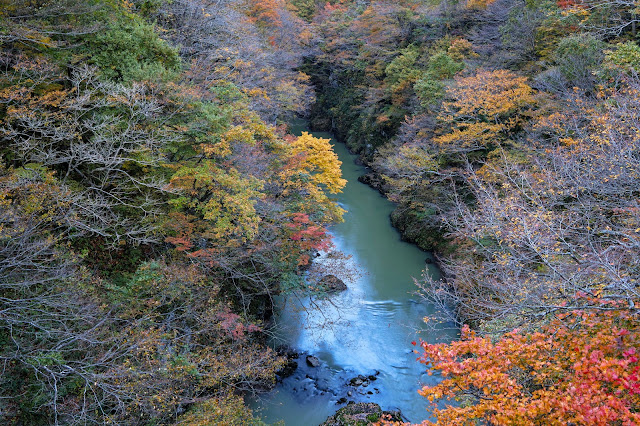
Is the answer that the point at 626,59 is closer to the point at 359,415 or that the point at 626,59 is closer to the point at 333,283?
the point at 333,283

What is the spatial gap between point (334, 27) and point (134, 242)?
25915 mm

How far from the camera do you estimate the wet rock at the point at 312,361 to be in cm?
1136

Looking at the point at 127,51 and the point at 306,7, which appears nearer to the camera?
the point at 127,51

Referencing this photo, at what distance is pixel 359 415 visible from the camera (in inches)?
366

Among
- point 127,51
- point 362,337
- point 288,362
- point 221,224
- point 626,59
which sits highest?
point 626,59

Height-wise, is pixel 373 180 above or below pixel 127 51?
below

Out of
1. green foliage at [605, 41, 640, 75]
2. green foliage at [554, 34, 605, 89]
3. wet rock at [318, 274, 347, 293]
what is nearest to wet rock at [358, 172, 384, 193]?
wet rock at [318, 274, 347, 293]

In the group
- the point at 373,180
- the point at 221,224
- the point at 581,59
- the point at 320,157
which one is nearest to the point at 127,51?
the point at 221,224

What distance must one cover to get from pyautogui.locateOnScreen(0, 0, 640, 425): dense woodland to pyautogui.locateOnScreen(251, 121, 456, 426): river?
1038 mm

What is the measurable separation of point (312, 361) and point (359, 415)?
2460 millimetres

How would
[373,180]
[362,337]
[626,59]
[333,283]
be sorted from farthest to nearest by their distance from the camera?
[373,180] → [333,283] → [362,337] → [626,59]

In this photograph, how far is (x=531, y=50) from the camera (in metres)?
15.7

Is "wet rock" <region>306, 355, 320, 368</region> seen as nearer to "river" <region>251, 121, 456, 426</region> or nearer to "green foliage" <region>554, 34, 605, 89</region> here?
"river" <region>251, 121, 456, 426</region>

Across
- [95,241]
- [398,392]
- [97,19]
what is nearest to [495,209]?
[398,392]
